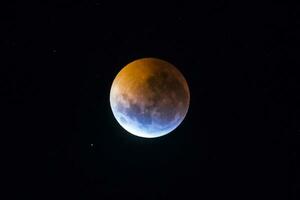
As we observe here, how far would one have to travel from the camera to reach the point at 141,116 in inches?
450

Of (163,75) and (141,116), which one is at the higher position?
(163,75)

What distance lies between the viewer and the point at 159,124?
1162 centimetres

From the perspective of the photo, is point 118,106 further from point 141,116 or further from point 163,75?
point 163,75

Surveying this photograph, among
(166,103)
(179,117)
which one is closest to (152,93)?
(166,103)

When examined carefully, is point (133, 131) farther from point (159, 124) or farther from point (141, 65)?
point (141, 65)

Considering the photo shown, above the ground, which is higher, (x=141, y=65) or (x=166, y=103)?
(x=141, y=65)

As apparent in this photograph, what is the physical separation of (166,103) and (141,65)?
1.26 metres

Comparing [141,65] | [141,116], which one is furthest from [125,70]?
[141,116]

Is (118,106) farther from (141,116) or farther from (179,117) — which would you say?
(179,117)

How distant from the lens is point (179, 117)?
1198 centimetres

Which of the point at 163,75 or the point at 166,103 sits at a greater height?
the point at 163,75

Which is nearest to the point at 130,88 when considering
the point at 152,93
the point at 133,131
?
the point at 152,93

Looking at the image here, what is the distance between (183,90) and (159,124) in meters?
1.20

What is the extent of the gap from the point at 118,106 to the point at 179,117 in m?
1.73
